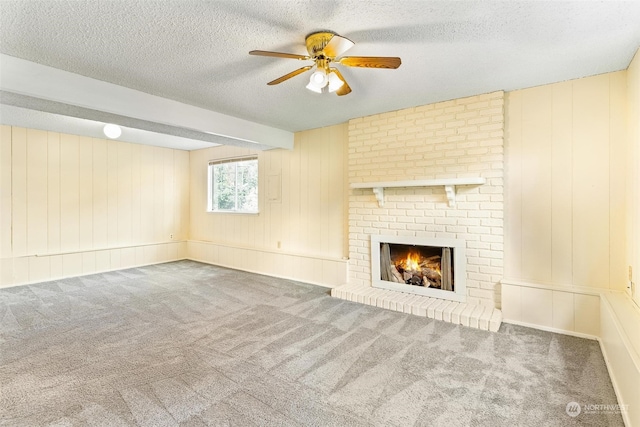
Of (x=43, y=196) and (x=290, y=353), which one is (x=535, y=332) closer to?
(x=290, y=353)

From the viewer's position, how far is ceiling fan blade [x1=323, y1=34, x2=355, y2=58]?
2.02m

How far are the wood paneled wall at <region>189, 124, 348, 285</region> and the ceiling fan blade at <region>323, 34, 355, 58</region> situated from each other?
7.78 ft

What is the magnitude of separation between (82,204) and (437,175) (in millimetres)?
6023

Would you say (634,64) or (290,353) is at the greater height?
(634,64)

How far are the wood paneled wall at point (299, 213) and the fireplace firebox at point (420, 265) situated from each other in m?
0.61

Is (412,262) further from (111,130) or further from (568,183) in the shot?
(111,130)

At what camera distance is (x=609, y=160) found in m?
2.80

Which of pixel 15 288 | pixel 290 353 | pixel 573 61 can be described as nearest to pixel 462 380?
pixel 290 353

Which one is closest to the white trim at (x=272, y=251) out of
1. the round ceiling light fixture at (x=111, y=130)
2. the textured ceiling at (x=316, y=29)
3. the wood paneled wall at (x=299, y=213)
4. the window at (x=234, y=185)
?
the wood paneled wall at (x=299, y=213)

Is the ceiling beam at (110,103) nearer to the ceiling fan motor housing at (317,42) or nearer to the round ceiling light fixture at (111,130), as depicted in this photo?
the round ceiling light fixture at (111,130)

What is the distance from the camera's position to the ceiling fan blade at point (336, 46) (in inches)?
79.4

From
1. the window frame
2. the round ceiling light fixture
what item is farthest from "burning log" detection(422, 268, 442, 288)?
the round ceiling light fixture

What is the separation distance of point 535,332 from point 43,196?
7201 millimetres

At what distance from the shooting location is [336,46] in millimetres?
2107
